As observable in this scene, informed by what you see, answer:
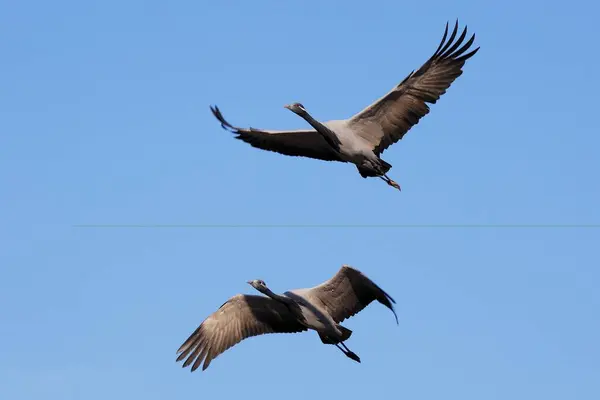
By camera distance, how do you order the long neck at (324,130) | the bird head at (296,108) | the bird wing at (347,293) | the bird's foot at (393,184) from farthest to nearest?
the bird's foot at (393,184) < the bird head at (296,108) < the long neck at (324,130) < the bird wing at (347,293)

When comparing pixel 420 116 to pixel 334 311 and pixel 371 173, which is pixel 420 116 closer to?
pixel 371 173

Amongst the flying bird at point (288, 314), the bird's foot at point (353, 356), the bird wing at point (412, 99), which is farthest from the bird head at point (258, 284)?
the bird wing at point (412, 99)

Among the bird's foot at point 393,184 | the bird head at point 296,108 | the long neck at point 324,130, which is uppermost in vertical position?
the bird head at point 296,108

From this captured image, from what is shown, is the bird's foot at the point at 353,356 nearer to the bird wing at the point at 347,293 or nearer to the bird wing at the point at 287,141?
the bird wing at the point at 347,293

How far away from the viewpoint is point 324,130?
22.7 m

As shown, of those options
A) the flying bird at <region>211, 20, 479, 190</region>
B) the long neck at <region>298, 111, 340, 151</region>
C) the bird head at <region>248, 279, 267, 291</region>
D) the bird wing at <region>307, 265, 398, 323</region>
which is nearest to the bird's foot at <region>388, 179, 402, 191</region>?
the flying bird at <region>211, 20, 479, 190</region>

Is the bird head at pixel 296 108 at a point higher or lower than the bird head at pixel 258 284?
higher

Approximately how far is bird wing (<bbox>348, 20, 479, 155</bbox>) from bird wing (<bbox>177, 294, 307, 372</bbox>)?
12.2 feet

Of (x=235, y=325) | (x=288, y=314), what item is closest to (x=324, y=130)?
(x=288, y=314)

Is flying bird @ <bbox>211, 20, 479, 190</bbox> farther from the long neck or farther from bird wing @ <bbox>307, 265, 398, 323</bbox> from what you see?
bird wing @ <bbox>307, 265, 398, 323</bbox>

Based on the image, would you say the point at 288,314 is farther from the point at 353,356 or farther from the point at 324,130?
the point at 324,130

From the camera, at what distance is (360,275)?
22.3 metres

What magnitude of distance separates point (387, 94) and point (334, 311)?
4213mm

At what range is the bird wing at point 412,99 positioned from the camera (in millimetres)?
23094
